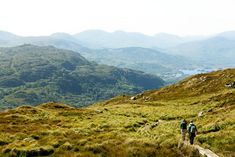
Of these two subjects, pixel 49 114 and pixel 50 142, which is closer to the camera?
pixel 50 142

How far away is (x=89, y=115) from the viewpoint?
2721 inches

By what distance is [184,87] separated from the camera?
128 m

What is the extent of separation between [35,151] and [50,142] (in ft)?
11.6

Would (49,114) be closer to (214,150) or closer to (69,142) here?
(69,142)

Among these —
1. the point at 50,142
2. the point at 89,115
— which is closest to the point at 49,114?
the point at 89,115

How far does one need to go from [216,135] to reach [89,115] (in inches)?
1356

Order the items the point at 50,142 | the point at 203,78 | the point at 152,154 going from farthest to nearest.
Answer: the point at 203,78 < the point at 50,142 < the point at 152,154

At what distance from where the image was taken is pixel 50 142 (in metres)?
38.2

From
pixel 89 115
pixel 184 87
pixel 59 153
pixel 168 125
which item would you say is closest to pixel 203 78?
pixel 184 87

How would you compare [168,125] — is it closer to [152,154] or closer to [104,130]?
[104,130]

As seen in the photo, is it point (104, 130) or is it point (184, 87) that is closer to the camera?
point (104, 130)

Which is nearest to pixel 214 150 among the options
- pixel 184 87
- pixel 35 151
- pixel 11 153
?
pixel 35 151

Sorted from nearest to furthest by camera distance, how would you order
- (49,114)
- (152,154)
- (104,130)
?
(152,154) → (104,130) → (49,114)

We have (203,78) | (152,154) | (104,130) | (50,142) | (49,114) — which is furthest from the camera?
(203,78)
